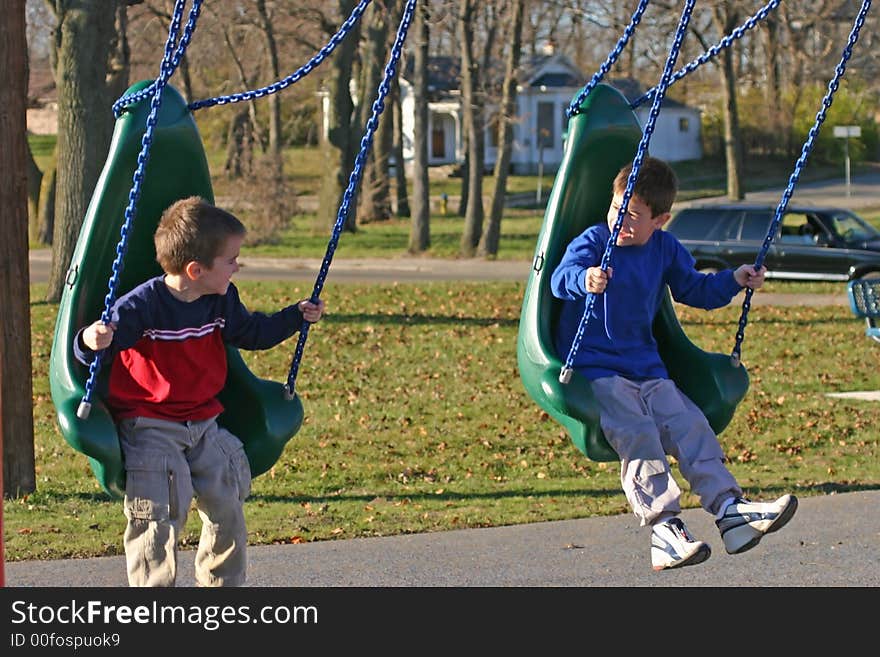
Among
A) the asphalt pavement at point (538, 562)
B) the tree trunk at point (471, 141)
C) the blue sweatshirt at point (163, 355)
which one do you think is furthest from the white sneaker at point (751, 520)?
the tree trunk at point (471, 141)

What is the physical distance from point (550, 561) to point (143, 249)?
256 cm

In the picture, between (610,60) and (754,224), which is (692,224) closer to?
(754,224)

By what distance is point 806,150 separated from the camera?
Result: 223 inches

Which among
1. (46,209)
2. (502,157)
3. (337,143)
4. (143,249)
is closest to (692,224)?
(502,157)

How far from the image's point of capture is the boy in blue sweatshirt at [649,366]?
17.6 ft

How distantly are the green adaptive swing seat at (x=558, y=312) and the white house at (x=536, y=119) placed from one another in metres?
53.9

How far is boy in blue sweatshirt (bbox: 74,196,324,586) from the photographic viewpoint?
16.7ft

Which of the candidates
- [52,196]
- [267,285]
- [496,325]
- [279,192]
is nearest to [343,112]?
[279,192]

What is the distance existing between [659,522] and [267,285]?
14.5 meters

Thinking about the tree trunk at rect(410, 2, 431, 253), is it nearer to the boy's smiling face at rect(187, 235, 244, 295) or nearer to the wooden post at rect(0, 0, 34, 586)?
the wooden post at rect(0, 0, 34, 586)

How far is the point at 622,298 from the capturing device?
5734 mm

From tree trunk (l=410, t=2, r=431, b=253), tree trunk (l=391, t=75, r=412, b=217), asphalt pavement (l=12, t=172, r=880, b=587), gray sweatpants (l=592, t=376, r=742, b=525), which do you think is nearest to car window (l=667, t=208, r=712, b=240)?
tree trunk (l=410, t=2, r=431, b=253)

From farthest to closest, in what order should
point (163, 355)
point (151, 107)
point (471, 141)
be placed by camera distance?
point (471, 141), point (151, 107), point (163, 355)
